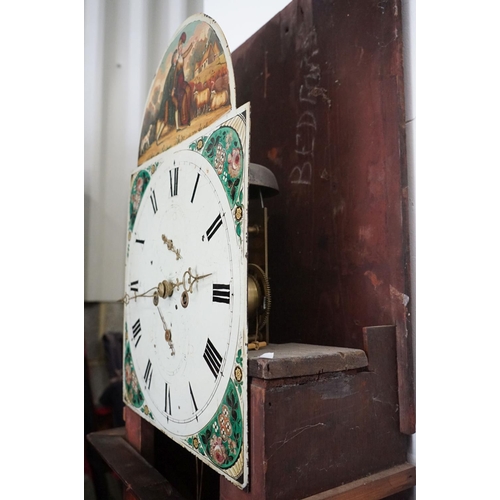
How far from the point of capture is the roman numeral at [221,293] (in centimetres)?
85

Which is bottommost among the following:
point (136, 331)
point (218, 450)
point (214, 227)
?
point (218, 450)

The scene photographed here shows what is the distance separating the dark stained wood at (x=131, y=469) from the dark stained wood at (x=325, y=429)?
0.81ft

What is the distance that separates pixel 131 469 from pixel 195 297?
52 cm

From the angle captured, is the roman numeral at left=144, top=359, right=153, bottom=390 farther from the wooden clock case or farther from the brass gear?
the brass gear

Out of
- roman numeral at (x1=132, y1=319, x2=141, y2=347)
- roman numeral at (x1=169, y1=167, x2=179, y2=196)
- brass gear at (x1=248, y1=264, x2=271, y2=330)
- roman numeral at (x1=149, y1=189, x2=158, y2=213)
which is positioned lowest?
roman numeral at (x1=132, y1=319, x2=141, y2=347)

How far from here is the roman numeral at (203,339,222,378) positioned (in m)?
0.87

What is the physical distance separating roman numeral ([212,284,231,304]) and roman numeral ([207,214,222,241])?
4.2 inches

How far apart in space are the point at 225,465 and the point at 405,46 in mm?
929

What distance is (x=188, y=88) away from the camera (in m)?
1.08

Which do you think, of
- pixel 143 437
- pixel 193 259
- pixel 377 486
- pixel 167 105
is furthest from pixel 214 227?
pixel 143 437

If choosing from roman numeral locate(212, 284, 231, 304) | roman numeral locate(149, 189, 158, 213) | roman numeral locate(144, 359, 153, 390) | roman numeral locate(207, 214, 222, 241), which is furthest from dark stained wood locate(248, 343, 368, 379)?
roman numeral locate(149, 189, 158, 213)

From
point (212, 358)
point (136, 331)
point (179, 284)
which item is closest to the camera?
point (212, 358)

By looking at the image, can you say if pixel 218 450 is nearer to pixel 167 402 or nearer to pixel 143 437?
pixel 167 402
